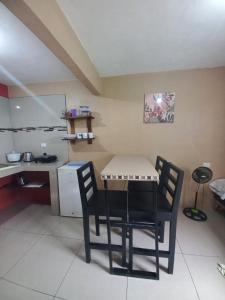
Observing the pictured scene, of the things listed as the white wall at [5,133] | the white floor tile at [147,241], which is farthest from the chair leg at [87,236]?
the white wall at [5,133]

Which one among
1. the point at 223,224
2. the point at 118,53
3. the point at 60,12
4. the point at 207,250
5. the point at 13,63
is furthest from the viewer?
the point at 223,224

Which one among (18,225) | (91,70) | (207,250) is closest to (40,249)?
(18,225)

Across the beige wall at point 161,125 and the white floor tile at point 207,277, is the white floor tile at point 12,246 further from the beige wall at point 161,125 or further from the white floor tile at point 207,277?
the white floor tile at point 207,277

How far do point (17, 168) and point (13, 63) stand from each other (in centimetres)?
146

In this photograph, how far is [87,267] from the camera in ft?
4.99

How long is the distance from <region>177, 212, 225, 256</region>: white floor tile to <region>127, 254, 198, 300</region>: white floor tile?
0.34 meters

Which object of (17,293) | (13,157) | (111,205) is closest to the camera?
(17,293)

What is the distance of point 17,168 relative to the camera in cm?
236

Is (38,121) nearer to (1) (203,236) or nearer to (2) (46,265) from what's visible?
(2) (46,265)

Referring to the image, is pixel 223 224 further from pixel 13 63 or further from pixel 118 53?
pixel 13 63

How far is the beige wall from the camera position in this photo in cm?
237

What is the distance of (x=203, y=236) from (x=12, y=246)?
2.33 m

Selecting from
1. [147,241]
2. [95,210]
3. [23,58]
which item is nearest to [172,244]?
[147,241]

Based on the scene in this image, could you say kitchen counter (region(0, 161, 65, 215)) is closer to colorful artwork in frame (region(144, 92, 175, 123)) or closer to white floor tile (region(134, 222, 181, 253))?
white floor tile (region(134, 222, 181, 253))
